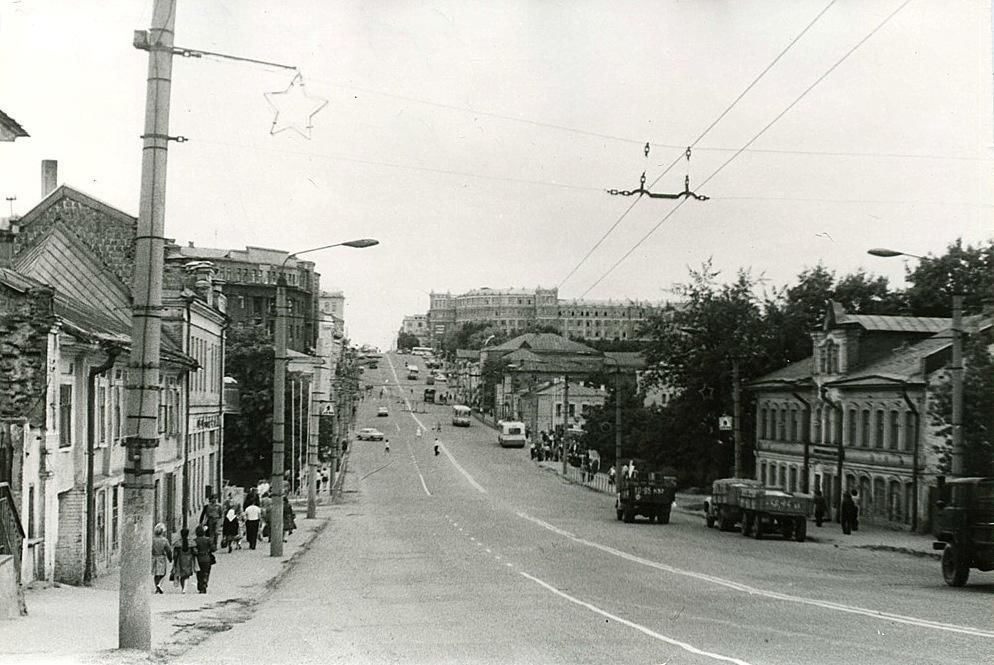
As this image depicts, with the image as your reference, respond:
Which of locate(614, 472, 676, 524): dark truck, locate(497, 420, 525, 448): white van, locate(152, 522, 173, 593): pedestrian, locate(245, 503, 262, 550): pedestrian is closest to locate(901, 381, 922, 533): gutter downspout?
locate(614, 472, 676, 524): dark truck

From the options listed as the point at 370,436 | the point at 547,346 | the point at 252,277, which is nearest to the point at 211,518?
the point at 370,436

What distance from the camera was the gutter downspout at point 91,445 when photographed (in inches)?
1049

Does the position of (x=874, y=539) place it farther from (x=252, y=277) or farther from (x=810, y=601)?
(x=252, y=277)

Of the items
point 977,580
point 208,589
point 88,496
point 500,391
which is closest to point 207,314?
point 88,496

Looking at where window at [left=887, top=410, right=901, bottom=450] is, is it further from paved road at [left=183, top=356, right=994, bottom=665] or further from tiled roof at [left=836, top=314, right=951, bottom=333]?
paved road at [left=183, top=356, right=994, bottom=665]

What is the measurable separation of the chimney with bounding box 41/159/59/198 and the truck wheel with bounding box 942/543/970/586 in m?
34.7

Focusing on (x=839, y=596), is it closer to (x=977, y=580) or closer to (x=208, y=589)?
(x=977, y=580)

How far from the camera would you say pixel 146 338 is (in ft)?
42.5

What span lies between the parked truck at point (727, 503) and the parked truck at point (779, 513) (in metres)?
1.63

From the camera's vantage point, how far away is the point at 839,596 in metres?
21.6

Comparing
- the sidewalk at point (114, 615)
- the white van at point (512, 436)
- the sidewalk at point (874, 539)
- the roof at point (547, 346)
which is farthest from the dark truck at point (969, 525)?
the roof at point (547, 346)

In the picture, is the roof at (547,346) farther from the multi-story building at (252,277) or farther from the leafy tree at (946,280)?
the leafy tree at (946,280)

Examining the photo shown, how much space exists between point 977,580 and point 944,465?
47.9ft

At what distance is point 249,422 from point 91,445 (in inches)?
1842
